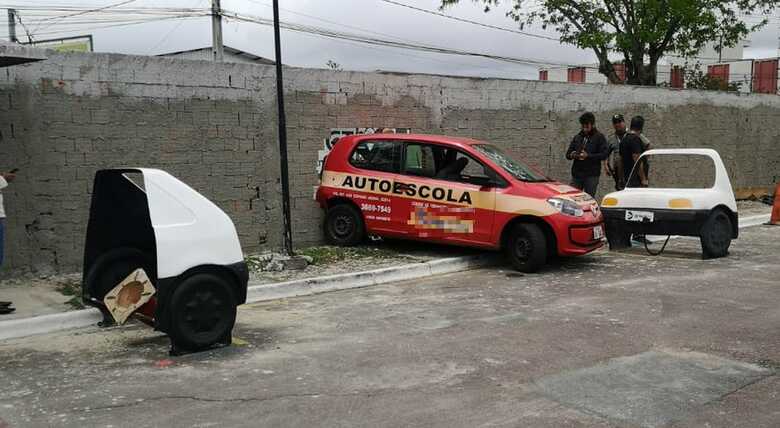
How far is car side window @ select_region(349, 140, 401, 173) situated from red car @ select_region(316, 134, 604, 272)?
0.01 m

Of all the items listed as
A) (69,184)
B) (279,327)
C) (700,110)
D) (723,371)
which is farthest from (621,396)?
(700,110)

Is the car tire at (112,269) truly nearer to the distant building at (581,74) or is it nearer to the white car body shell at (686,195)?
the white car body shell at (686,195)

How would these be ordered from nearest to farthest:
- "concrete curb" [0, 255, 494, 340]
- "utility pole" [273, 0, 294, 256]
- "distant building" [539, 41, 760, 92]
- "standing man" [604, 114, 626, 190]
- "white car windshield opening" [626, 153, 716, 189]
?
"concrete curb" [0, 255, 494, 340]
"utility pole" [273, 0, 294, 256]
"standing man" [604, 114, 626, 190]
"white car windshield opening" [626, 153, 716, 189]
"distant building" [539, 41, 760, 92]

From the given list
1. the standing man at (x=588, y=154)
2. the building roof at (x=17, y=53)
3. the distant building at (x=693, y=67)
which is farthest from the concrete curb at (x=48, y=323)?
the distant building at (x=693, y=67)

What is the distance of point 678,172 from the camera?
643 inches

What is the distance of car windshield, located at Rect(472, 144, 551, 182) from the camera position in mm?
9383

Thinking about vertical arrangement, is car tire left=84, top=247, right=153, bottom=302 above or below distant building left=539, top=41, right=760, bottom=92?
below

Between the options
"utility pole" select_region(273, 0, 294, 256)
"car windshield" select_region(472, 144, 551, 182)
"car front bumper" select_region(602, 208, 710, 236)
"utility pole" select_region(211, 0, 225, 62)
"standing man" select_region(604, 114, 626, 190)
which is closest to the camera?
"utility pole" select_region(273, 0, 294, 256)

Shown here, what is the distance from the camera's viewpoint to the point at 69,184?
27.0 feet

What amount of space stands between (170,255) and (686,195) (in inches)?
291

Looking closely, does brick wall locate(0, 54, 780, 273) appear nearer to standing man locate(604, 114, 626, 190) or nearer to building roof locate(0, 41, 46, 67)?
building roof locate(0, 41, 46, 67)

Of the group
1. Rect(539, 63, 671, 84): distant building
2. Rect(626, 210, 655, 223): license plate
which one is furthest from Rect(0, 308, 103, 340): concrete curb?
Rect(539, 63, 671, 84): distant building

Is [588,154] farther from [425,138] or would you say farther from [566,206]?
[425,138]

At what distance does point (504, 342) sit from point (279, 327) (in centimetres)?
204
